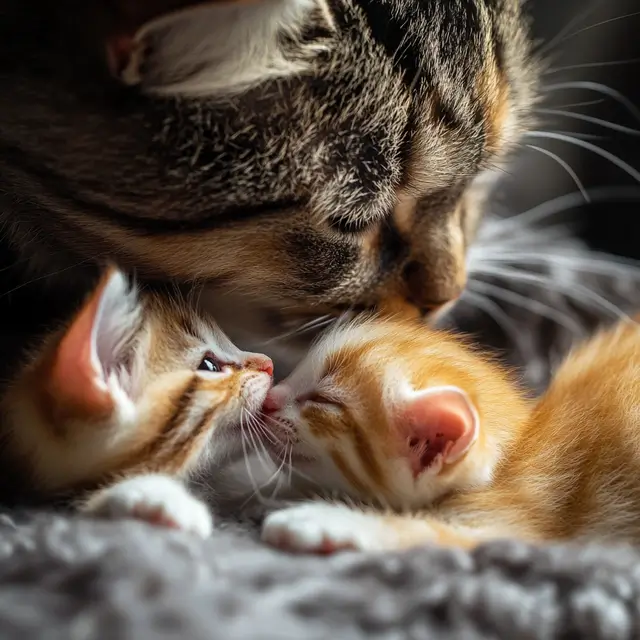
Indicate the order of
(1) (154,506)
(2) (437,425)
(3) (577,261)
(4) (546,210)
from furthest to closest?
(4) (546,210) < (3) (577,261) < (2) (437,425) < (1) (154,506)

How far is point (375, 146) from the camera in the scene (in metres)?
0.68

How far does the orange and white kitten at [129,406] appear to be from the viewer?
2.01 ft

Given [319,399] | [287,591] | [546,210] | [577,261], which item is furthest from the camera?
[546,210]

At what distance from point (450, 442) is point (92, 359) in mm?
323

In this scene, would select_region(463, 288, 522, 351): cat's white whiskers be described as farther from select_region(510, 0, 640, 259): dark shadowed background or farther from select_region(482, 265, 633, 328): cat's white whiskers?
select_region(510, 0, 640, 259): dark shadowed background

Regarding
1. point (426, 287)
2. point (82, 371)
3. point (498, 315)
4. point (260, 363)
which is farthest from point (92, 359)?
point (498, 315)

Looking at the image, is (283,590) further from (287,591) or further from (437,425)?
(437,425)

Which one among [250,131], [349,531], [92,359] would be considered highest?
[250,131]

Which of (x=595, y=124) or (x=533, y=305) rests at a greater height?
(x=595, y=124)

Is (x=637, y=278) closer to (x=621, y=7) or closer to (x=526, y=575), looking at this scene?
(x=621, y=7)

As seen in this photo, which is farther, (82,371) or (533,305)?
(533,305)

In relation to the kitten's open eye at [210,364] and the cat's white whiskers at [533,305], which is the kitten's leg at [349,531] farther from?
the cat's white whiskers at [533,305]

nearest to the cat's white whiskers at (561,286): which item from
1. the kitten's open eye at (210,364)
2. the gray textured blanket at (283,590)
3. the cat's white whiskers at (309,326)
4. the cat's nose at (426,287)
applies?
the cat's nose at (426,287)

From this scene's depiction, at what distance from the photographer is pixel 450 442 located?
700 mm
